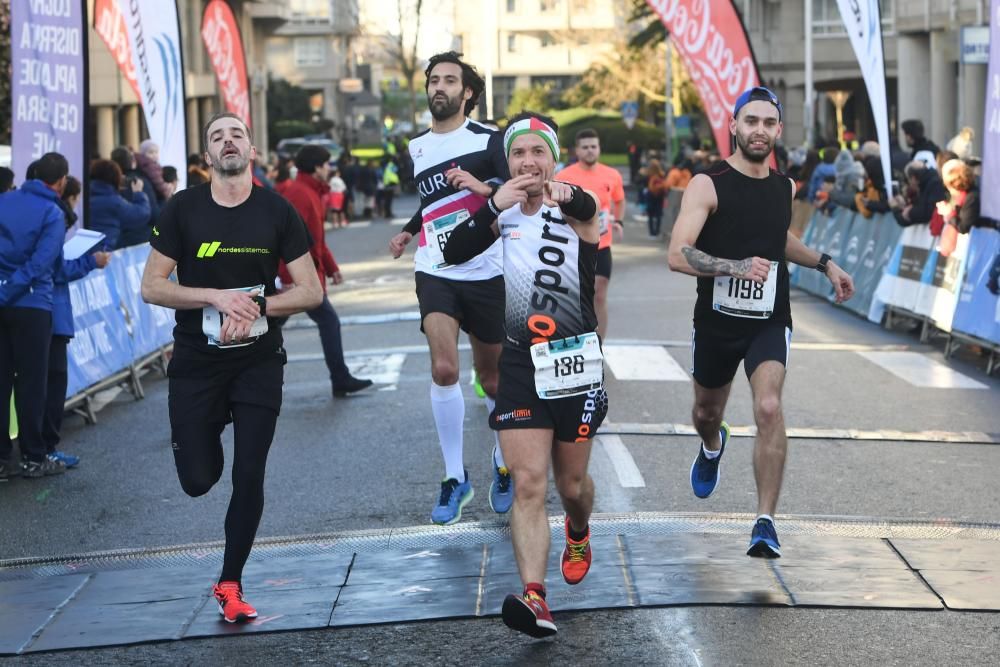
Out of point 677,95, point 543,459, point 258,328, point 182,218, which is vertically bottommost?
point 543,459

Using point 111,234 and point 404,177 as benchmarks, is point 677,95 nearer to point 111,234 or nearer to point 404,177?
point 404,177

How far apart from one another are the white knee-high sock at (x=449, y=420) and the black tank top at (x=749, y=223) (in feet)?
5.25

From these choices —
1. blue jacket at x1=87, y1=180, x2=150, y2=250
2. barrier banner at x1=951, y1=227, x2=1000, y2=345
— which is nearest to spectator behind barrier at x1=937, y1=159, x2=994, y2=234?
barrier banner at x1=951, y1=227, x2=1000, y2=345

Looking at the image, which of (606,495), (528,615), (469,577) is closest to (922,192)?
(606,495)

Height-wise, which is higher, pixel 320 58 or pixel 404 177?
pixel 320 58

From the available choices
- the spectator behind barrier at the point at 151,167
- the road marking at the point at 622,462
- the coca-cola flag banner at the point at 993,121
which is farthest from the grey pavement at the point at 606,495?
the spectator behind barrier at the point at 151,167

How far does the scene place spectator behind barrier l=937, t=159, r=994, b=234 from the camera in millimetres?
15055

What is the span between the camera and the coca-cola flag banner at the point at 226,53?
1864 centimetres

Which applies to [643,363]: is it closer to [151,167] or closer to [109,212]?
[109,212]

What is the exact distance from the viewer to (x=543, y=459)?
617 centimetres

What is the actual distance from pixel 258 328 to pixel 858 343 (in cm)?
1061

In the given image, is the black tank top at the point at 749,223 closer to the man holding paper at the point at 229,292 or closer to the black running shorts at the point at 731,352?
the black running shorts at the point at 731,352

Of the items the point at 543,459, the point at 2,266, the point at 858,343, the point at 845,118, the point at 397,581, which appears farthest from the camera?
the point at 845,118

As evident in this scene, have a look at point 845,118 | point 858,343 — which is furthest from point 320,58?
point 858,343
